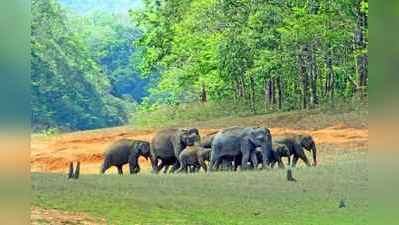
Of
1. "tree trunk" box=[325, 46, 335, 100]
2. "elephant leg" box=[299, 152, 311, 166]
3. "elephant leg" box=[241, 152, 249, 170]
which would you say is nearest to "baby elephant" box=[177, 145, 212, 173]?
"elephant leg" box=[241, 152, 249, 170]

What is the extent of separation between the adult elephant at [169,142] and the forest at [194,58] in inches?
6.7

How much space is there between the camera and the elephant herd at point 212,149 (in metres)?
7.62

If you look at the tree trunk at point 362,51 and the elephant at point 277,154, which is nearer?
the tree trunk at point 362,51

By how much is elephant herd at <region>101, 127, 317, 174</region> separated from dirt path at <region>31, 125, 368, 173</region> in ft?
0.16

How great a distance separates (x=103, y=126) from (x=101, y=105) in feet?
0.43

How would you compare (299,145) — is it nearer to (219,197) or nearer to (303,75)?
(303,75)

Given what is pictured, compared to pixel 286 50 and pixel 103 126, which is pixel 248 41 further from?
pixel 103 126

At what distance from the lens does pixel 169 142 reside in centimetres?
768

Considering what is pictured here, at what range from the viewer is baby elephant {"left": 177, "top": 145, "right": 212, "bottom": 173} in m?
7.67

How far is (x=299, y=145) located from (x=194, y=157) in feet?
2.17

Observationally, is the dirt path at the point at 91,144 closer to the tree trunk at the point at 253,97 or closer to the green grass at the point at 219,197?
the green grass at the point at 219,197

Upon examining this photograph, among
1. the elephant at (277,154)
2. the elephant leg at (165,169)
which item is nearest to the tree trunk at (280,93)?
the elephant at (277,154)

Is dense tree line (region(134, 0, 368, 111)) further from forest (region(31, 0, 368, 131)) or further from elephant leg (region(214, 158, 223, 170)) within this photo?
elephant leg (region(214, 158, 223, 170))
